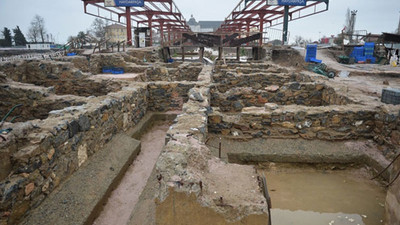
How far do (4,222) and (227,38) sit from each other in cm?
1790

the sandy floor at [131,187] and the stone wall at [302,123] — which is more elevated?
the stone wall at [302,123]

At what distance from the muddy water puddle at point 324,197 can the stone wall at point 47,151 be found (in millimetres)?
3120

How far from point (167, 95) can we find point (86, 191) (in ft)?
14.9

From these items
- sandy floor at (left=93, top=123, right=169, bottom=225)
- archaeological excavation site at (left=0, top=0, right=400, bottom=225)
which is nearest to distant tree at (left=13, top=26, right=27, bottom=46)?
archaeological excavation site at (left=0, top=0, right=400, bottom=225)

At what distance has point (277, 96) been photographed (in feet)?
25.6

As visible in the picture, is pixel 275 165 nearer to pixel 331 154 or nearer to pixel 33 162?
pixel 331 154

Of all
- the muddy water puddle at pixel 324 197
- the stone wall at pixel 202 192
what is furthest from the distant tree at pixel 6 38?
the stone wall at pixel 202 192

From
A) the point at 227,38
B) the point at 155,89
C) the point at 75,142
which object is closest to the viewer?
the point at 75,142

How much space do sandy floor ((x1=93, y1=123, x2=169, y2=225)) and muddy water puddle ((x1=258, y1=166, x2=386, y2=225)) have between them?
85.5 inches

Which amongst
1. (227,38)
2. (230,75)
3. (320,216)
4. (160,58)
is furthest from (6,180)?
(160,58)

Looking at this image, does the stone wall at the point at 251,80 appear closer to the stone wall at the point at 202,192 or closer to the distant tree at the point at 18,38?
the stone wall at the point at 202,192

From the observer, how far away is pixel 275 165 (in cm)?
475

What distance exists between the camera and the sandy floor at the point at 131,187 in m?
3.73

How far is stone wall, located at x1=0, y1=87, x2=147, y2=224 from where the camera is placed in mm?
3002
